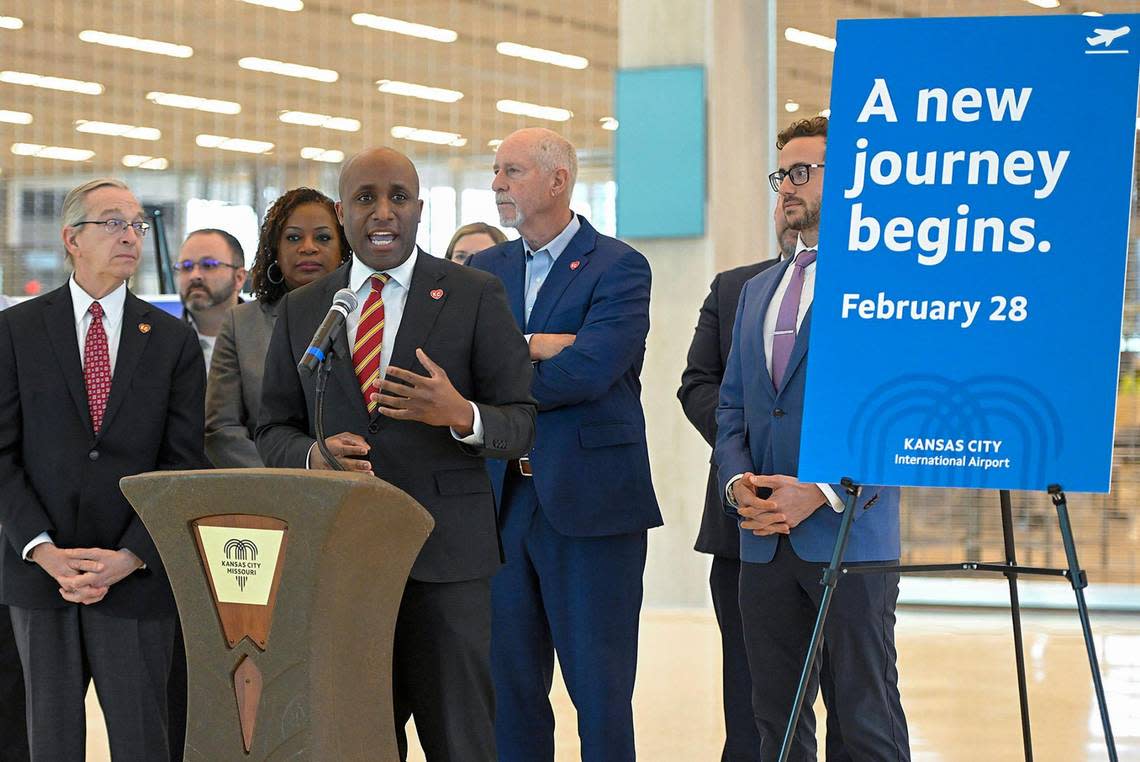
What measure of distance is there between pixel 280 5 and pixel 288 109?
22.8 inches

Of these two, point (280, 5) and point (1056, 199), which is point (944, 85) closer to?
point (1056, 199)

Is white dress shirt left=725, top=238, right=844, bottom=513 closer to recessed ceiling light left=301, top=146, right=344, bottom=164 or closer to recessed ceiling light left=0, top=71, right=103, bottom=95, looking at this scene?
recessed ceiling light left=301, top=146, right=344, bottom=164

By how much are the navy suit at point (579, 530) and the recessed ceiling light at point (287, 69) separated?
14.8 ft

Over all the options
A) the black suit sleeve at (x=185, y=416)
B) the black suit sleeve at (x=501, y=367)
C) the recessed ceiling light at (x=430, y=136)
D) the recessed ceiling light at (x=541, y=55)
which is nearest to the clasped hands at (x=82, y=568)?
the black suit sleeve at (x=185, y=416)

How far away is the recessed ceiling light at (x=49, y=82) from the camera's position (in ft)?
26.8

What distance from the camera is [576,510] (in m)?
3.61

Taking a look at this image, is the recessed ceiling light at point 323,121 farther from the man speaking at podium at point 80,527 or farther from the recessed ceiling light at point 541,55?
the man speaking at podium at point 80,527

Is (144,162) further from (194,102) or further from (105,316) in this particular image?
(105,316)

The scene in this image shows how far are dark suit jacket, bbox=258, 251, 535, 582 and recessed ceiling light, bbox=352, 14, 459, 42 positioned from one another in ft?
16.5

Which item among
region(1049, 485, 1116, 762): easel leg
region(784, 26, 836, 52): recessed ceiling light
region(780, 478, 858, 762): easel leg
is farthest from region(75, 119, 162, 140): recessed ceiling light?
region(1049, 485, 1116, 762): easel leg

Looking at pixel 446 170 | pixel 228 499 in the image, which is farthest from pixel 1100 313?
pixel 446 170

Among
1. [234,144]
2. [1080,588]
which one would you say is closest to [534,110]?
[234,144]

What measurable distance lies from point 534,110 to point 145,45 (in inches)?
90.2

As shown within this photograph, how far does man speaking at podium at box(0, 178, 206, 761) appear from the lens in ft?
10.5
